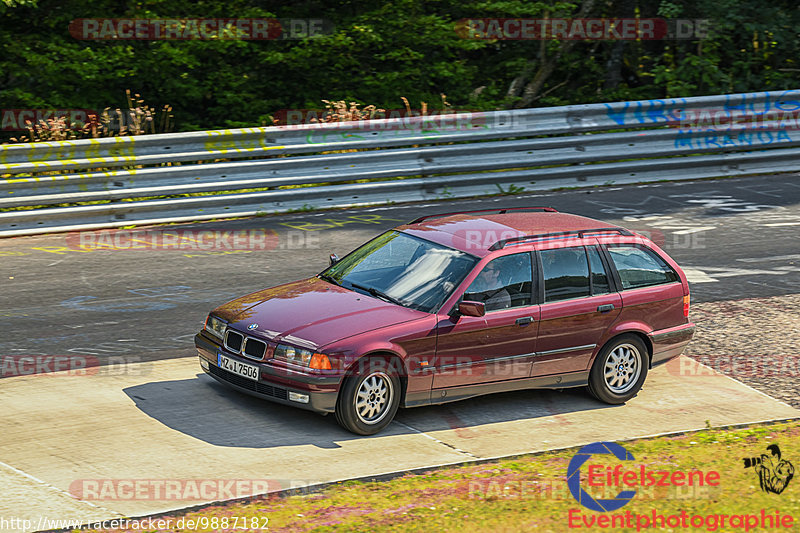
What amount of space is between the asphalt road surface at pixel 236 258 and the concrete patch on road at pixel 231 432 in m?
1.03

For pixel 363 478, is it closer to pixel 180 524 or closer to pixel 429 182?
pixel 180 524

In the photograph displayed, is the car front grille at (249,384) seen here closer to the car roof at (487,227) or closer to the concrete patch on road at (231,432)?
the concrete patch on road at (231,432)

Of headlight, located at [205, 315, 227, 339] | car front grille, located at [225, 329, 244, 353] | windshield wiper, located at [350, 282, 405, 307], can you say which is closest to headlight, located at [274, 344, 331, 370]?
car front grille, located at [225, 329, 244, 353]

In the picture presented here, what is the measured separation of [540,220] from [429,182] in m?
6.34

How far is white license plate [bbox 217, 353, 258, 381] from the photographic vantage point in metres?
7.99

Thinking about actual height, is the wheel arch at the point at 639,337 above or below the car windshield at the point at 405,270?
below

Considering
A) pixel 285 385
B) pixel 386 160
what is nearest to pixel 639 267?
pixel 285 385

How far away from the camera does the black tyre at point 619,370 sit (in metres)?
9.01

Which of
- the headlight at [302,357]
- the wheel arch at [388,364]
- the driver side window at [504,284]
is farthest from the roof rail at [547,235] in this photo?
the headlight at [302,357]

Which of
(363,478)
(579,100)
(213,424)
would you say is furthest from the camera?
(579,100)

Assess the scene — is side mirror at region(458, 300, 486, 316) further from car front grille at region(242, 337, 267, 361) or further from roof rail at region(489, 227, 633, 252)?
car front grille at region(242, 337, 267, 361)

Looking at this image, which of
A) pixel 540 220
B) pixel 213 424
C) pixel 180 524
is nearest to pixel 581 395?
pixel 540 220

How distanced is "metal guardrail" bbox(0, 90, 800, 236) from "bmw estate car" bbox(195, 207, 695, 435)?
5661 mm

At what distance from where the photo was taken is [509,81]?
818 inches
